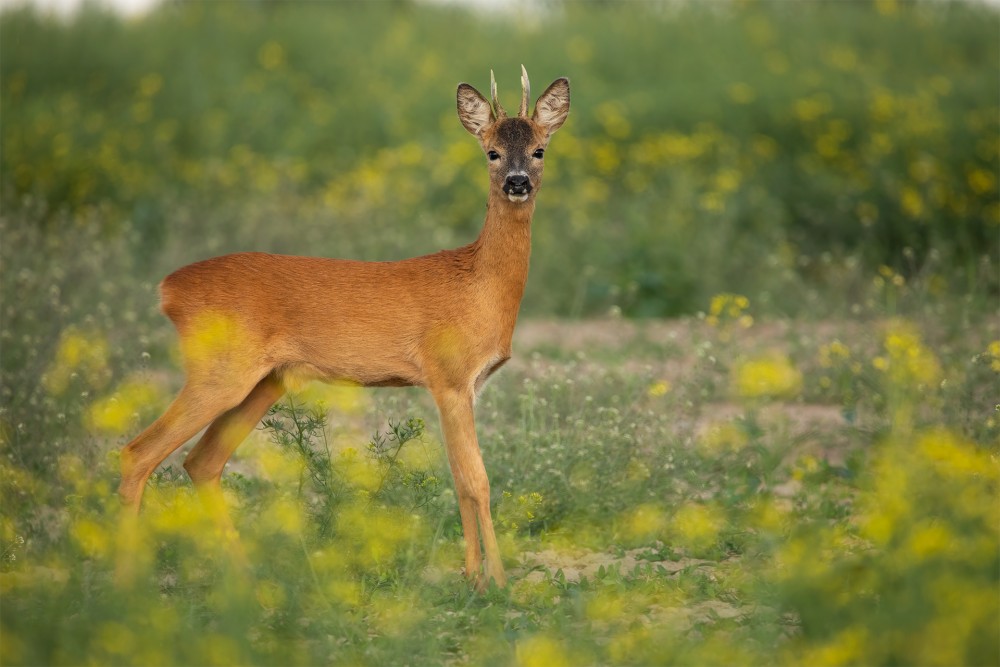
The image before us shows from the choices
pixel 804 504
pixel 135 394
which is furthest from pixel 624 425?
pixel 135 394

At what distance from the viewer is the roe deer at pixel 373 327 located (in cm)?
545

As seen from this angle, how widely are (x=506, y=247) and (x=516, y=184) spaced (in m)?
0.37

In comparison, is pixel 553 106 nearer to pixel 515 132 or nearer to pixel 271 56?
pixel 515 132

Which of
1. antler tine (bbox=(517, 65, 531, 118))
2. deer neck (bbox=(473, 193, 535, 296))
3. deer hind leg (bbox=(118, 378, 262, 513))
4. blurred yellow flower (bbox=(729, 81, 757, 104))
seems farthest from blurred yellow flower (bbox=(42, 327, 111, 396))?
blurred yellow flower (bbox=(729, 81, 757, 104))

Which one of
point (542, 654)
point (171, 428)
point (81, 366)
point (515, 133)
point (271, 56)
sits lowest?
point (542, 654)

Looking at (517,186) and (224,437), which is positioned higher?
(517,186)

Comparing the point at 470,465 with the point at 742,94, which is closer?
the point at 470,465

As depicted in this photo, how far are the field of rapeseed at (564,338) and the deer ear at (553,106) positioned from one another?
60.5 inches

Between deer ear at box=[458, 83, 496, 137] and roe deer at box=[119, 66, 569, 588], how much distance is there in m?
0.17

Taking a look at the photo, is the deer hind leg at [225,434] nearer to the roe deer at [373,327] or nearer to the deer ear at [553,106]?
the roe deer at [373,327]

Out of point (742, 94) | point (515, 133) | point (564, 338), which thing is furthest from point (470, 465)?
point (742, 94)

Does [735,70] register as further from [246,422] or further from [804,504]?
[246,422]

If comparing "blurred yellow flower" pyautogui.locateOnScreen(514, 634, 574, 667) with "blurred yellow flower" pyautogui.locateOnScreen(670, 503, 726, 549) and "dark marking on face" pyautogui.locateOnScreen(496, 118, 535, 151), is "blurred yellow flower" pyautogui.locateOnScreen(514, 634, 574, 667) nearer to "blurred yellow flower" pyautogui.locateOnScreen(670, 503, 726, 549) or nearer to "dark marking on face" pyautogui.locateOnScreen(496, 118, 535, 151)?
"blurred yellow flower" pyautogui.locateOnScreen(670, 503, 726, 549)

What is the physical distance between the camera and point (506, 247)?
5.84 meters
